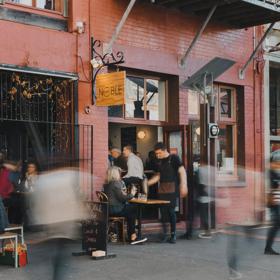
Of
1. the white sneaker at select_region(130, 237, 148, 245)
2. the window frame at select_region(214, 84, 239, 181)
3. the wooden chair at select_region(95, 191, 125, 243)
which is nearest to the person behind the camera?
the wooden chair at select_region(95, 191, 125, 243)

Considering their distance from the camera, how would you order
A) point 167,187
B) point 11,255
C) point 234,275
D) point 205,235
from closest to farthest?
point 234,275 < point 11,255 < point 167,187 < point 205,235

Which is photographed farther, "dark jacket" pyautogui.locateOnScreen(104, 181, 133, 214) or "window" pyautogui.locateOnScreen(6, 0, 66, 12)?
"window" pyautogui.locateOnScreen(6, 0, 66, 12)

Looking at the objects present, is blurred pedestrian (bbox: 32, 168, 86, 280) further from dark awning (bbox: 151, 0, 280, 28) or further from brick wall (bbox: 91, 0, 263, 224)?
dark awning (bbox: 151, 0, 280, 28)

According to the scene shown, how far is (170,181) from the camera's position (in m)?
10.3

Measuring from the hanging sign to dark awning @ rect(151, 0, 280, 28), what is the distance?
254 cm

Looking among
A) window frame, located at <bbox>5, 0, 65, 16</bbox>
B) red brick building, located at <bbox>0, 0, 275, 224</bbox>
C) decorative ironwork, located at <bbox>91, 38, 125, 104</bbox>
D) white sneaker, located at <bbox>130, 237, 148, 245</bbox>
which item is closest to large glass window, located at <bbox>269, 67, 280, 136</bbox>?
red brick building, located at <bbox>0, 0, 275, 224</bbox>

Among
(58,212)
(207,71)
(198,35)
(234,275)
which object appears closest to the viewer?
(58,212)

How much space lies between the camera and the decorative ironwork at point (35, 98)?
10156 millimetres

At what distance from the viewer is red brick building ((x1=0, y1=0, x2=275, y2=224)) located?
10359 mm

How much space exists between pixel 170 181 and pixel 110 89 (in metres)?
2.06

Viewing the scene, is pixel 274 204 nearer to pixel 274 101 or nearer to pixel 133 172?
pixel 133 172

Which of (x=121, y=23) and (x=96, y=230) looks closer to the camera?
(x=96, y=230)

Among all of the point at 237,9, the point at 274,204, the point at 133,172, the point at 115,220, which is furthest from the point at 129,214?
the point at 237,9

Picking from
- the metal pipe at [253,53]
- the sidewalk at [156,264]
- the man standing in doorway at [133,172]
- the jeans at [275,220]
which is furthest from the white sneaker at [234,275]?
the metal pipe at [253,53]
